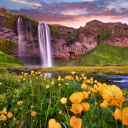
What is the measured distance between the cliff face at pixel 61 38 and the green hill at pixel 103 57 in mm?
5306

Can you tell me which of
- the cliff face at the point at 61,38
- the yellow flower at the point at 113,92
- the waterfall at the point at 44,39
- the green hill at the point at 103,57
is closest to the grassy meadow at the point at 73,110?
the yellow flower at the point at 113,92

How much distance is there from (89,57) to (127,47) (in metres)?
36.6

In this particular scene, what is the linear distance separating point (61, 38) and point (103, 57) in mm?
32156

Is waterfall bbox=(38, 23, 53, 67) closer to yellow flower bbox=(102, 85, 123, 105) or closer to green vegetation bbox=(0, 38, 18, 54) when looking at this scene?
green vegetation bbox=(0, 38, 18, 54)

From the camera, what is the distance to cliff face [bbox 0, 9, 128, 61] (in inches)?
2319

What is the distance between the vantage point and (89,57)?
76875 mm

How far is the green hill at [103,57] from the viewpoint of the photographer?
7244 centimetres

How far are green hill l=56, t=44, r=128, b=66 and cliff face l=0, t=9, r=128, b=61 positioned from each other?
5.31 meters

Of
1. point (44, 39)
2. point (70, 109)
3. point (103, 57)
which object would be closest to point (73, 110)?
point (70, 109)

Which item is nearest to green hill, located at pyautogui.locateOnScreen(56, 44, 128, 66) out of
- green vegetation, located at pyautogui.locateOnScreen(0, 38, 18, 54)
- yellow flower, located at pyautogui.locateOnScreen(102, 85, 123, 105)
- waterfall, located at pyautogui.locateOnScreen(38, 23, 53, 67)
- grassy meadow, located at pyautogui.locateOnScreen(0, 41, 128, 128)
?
waterfall, located at pyautogui.locateOnScreen(38, 23, 53, 67)

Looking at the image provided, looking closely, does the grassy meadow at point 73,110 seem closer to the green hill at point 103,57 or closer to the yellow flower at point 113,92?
the yellow flower at point 113,92

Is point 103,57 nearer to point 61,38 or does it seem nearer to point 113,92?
point 61,38

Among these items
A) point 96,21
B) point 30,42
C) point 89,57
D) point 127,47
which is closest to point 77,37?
point 89,57

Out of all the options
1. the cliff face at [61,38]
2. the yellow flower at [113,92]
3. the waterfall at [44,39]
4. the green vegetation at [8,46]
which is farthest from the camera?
the waterfall at [44,39]
